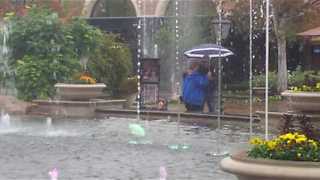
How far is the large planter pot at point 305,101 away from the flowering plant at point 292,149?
372 inches

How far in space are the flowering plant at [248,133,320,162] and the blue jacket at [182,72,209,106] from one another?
50.7 feet

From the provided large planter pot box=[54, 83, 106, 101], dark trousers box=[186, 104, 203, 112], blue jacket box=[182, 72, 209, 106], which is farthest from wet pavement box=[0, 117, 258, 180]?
dark trousers box=[186, 104, 203, 112]

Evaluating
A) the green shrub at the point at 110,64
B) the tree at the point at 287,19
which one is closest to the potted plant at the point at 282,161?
the green shrub at the point at 110,64

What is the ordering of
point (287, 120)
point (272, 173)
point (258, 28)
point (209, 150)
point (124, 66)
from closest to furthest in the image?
point (272, 173), point (287, 120), point (209, 150), point (124, 66), point (258, 28)

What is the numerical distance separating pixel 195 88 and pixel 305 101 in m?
6.40

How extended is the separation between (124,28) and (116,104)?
2245 cm

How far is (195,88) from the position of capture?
76.7ft

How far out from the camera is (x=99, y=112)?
23.8 m

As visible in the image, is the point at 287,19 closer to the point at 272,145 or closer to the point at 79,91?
the point at 79,91

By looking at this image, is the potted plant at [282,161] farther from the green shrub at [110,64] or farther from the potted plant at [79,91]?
the green shrub at [110,64]

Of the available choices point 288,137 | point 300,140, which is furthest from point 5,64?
point 300,140

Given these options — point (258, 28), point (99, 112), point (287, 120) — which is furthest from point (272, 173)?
point (258, 28)

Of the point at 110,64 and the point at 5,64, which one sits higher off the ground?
the point at 5,64

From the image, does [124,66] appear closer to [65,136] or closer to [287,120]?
[65,136]
